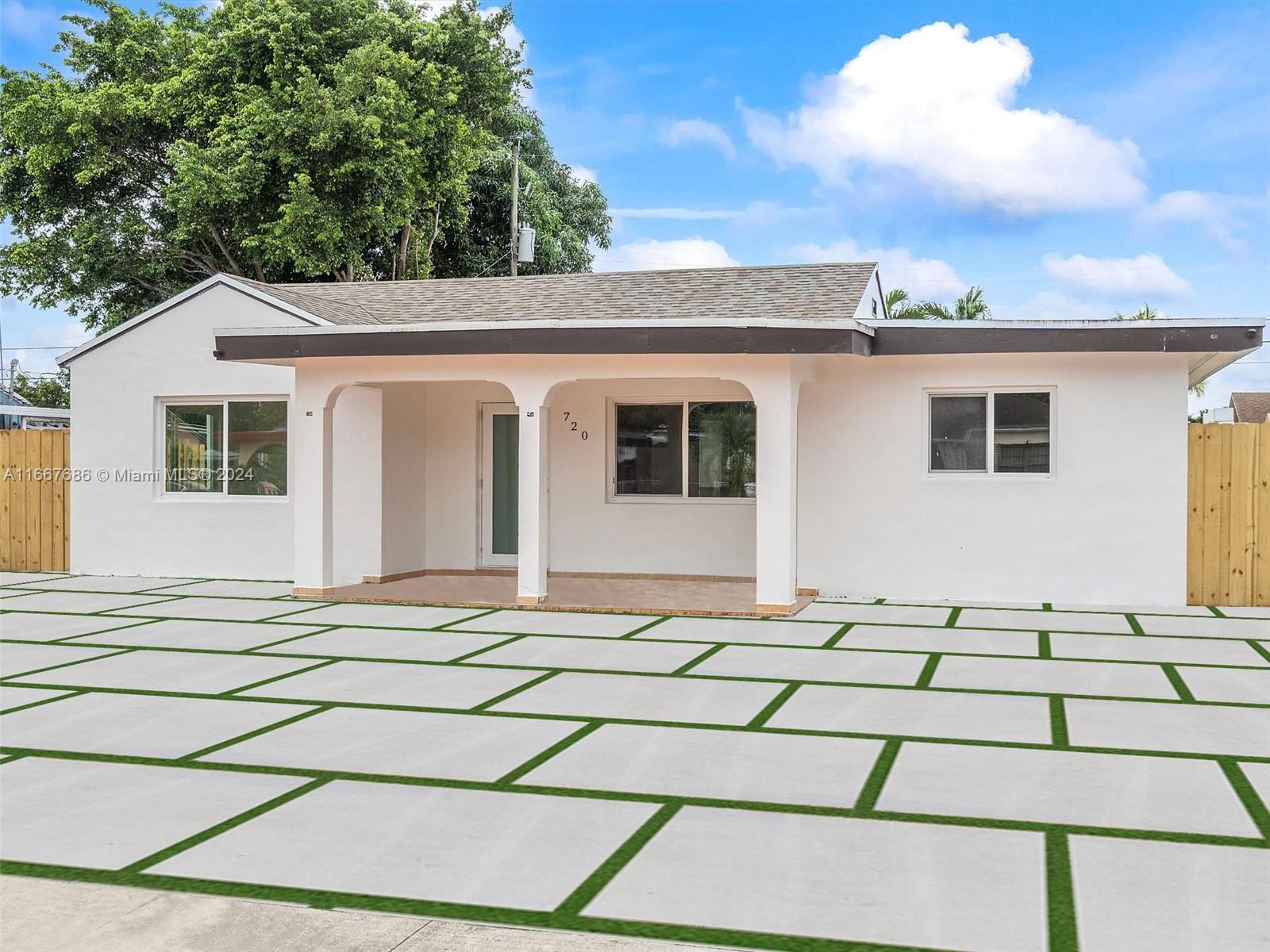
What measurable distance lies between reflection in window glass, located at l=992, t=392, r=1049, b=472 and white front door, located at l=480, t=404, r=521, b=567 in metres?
5.90

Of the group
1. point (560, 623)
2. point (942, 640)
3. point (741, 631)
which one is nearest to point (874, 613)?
point (942, 640)

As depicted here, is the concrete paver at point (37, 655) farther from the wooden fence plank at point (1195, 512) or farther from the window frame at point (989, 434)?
the wooden fence plank at point (1195, 512)

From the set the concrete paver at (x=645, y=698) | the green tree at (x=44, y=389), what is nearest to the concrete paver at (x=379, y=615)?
the concrete paver at (x=645, y=698)

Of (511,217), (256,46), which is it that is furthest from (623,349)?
(511,217)

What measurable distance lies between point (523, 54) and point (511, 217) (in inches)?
162

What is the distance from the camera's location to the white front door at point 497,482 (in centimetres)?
1528

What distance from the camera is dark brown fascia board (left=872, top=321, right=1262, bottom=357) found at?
1125cm

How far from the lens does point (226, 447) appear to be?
14.8 meters

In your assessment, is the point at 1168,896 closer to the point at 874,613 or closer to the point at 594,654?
the point at 594,654

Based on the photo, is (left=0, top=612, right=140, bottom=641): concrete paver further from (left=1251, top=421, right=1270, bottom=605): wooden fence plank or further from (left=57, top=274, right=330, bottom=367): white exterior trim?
(left=1251, top=421, right=1270, bottom=605): wooden fence plank

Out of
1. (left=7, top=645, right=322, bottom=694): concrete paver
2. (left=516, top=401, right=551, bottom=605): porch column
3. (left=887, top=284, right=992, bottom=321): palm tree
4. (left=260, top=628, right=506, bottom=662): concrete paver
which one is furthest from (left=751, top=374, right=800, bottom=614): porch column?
(left=887, top=284, right=992, bottom=321): palm tree

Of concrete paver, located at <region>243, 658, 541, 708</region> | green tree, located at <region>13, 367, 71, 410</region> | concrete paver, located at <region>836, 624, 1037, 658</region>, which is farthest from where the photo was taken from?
green tree, located at <region>13, 367, 71, 410</region>

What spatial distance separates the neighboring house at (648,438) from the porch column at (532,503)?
3cm

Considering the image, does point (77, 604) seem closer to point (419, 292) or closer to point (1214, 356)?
point (419, 292)
